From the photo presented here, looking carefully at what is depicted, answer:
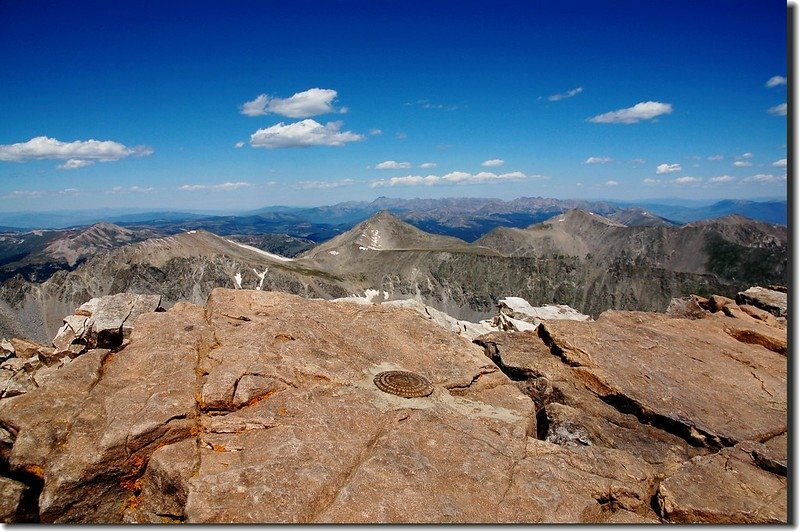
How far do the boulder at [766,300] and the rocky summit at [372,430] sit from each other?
643 inches

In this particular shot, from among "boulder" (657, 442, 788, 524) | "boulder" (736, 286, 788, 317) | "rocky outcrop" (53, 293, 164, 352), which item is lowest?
"boulder" (657, 442, 788, 524)

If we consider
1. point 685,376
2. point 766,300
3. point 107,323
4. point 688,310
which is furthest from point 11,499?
point 766,300

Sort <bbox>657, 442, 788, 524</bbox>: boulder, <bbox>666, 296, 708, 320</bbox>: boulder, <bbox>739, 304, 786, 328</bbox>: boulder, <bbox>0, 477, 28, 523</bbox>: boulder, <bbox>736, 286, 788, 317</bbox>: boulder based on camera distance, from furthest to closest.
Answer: <bbox>736, 286, 788, 317</bbox>: boulder, <bbox>666, 296, 708, 320</bbox>: boulder, <bbox>739, 304, 786, 328</bbox>: boulder, <bbox>657, 442, 788, 524</bbox>: boulder, <bbox>0, 477, 28, 523</bbox>: boulder

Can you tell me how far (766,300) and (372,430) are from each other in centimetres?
3525

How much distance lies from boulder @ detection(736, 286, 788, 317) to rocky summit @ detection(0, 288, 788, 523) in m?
16.3

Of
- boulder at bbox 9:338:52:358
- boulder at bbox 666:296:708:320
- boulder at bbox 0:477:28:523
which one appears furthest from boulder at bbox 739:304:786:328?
boulder at bbox 9:338:52:358

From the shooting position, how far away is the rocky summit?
10086 mm

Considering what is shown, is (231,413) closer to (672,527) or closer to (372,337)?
(372,337)

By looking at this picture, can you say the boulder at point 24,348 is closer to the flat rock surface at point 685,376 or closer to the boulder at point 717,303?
the flat rock surface at point 685,376

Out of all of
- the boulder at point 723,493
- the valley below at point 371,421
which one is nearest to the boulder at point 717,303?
the valley below at point 371,421

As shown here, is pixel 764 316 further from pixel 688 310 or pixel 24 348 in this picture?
pixel 24 348

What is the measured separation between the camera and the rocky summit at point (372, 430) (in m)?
10.1

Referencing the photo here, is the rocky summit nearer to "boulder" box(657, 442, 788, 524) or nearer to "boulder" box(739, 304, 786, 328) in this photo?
"boulder" box(657, 442, 788, 524)

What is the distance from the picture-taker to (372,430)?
12445mm
